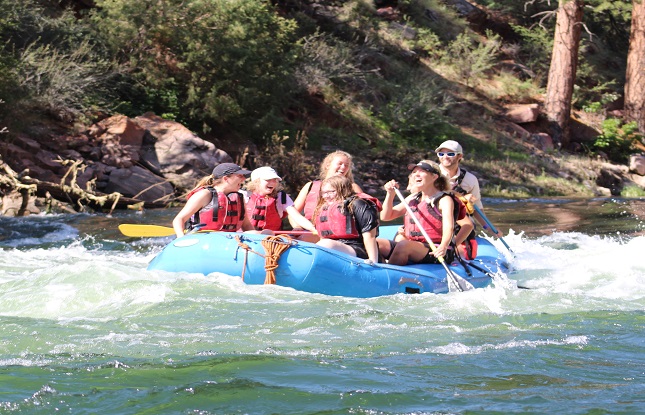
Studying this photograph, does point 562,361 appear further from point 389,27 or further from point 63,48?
point 389,27

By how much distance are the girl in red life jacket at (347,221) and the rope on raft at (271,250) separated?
0.34 m

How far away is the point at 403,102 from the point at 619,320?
47.7 ft

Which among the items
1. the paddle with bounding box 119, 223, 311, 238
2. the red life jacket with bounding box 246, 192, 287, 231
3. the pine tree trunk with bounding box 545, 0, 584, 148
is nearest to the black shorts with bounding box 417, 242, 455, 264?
the red life jacket with bounding box 246, 192, 287, 231

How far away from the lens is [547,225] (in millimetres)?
12336

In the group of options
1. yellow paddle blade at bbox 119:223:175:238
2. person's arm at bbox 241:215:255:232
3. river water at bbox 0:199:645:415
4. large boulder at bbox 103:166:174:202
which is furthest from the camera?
large boulder at bbox 103:166:174:202

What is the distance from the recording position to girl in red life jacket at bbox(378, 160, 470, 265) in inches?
276

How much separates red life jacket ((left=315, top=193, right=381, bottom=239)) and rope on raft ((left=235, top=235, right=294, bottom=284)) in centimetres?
41

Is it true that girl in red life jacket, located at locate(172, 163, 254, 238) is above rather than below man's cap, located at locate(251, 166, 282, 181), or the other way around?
below

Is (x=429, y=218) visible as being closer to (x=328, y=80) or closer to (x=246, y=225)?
(x=246, y=225)

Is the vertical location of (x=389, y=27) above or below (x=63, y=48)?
above

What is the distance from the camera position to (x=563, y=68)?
21.5 meters

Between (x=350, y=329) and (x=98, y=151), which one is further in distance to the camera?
(x=98, y=151)

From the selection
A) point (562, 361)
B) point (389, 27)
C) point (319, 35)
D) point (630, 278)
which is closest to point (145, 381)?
point (562, 361)

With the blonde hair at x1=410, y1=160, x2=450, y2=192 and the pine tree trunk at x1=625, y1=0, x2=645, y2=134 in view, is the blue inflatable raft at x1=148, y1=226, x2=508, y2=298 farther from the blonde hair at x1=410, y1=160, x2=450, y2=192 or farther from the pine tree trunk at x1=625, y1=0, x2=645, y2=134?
the pine tree trunk at x1=625, y1=0, x2=645, y2=134
